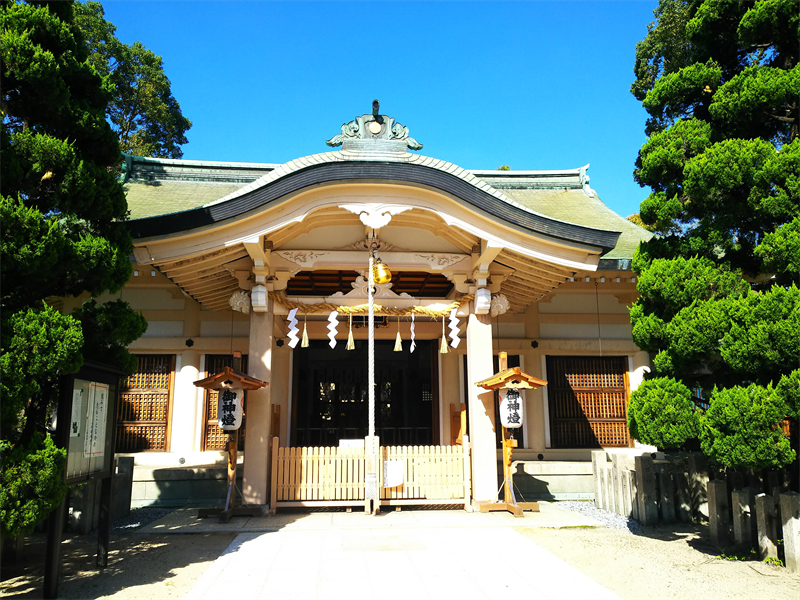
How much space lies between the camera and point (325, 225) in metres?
8.66

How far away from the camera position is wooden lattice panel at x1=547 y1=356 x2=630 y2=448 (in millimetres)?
11336

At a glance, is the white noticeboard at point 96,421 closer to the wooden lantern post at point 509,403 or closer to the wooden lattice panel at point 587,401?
the wooden lantern post at point 509,403

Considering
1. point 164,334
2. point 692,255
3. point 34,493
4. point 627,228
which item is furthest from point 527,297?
point 34,493

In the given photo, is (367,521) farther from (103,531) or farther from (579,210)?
(579,210)

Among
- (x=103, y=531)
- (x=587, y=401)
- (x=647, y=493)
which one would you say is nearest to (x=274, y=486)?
(x=103, y=531)

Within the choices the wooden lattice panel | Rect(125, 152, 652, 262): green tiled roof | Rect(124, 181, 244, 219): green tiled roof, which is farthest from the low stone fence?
Rect(124, 181, 244, 219): green tiled roof

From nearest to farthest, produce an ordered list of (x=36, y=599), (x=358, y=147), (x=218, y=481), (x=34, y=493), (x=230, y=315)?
(x=34, y=493) → (x=36, y=599) → (x=358, y=147) → (x=218, y=481) → (x=230, y=315)

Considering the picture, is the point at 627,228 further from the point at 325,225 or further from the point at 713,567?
the point at 713,567

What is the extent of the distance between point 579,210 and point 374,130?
21.1 feet

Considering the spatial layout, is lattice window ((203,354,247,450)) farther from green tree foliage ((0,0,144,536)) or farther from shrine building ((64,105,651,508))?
green tree foliage ((0,0,144,536))

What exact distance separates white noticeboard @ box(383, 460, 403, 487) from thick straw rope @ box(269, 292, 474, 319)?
2384 millimetres

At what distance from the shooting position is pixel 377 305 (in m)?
9.34

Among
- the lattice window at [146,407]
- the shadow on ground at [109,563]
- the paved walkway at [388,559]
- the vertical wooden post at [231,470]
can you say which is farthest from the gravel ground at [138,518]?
the lattice window at [146,407]

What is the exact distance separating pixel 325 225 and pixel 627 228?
6706mm
